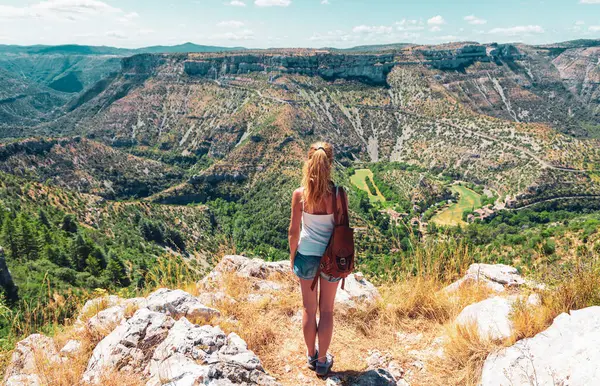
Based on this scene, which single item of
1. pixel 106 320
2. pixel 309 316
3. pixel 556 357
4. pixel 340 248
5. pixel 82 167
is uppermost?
pixel 340 248

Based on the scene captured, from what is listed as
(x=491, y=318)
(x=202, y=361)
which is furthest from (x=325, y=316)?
(x=491, y=318)

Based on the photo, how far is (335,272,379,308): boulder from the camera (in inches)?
227

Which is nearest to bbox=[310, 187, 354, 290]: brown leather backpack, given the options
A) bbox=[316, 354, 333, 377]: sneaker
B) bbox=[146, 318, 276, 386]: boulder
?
bbox=[316, 354, 333, 377]: sneaker

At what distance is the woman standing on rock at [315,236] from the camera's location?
13.0 ft

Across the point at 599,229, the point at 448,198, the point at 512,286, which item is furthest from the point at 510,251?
the point at 448,198

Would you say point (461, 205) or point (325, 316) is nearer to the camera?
point (325, 316)

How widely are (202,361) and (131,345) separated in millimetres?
1149

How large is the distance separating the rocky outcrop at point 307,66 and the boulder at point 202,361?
550 ft

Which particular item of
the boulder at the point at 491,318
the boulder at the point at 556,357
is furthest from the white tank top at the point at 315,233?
the boulder at the point at 556,357

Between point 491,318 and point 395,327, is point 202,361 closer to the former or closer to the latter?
point 395,327

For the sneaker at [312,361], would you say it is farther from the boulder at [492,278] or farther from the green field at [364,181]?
the green field at [364,181]

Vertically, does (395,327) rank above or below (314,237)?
below

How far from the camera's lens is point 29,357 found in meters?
4.42

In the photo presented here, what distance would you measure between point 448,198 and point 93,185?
315ft
